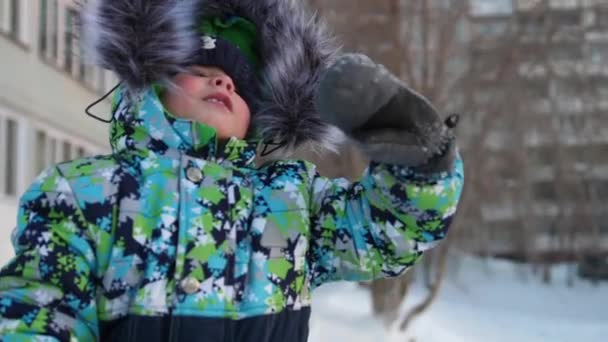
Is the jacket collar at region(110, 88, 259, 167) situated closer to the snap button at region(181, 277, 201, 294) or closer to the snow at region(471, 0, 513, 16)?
the snap button at region(181, 277, 201, 294)

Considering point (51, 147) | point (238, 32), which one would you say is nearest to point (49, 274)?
point (238, 32)

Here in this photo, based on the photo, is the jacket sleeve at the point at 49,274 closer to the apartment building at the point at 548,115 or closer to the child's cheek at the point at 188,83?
the child's cheek at the point at 188,83

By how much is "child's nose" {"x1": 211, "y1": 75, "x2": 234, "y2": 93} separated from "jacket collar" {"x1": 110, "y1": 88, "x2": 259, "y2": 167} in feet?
0.41

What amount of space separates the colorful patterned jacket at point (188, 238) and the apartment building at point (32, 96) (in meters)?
8.74

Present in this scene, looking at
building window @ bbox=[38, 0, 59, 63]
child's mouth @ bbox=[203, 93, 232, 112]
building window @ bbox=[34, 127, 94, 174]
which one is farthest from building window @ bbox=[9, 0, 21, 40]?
child's mouth @ bbox=[203, 93, 232, 112]

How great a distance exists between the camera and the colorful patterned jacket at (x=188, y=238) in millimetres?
1576

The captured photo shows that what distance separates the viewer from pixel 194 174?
172 centimetres

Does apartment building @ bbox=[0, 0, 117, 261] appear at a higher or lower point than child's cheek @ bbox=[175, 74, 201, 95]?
higher

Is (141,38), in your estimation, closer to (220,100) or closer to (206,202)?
(220,100)

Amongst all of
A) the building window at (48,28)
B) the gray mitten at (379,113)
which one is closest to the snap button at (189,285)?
the gray mitten at (379,113)

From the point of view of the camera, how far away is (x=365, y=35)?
12.9 meters

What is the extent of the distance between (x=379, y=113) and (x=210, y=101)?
498mm

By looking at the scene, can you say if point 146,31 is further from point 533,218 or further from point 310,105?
point 533,218

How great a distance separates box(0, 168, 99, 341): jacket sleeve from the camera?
59.7 inches
